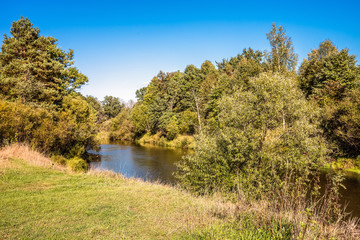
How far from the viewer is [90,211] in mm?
7293

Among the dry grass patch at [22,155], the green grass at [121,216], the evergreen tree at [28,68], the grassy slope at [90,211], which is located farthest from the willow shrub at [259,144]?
the evergreen tree at [28,68]

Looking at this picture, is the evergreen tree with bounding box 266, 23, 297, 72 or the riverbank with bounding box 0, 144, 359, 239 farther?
the evergreen tree with bounding box 266, 23, 297, 72

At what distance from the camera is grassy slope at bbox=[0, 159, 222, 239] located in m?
5.87

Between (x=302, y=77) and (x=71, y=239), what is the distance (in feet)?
143

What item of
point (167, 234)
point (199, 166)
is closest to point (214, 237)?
point (167, 234)

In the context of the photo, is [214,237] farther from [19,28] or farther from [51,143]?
[19,28]

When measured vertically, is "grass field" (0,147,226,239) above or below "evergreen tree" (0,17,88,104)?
below

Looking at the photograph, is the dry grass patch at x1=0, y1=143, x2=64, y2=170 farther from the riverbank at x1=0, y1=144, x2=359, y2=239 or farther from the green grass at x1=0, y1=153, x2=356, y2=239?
the green grass at x1=0, y1=153, x2=356, y2=239

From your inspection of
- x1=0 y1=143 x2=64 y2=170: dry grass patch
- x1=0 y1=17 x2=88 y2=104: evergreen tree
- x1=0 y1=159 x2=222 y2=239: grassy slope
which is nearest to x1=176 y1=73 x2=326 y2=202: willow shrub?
x1=0 y1=159 x2=222 y2=239: grassy slope

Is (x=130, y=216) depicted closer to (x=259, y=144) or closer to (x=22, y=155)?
(x=259, y=144)

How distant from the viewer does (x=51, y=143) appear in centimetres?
1988

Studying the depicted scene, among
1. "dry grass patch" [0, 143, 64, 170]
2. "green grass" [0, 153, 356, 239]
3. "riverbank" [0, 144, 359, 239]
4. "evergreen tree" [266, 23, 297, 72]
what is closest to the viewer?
"riverbank" [0, 144, 359, 239]

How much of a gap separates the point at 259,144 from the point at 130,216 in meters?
9.28

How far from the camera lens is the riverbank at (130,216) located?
546 centimetres
